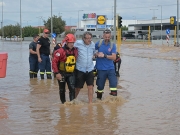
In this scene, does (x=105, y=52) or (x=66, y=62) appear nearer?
(x=66, y=62)

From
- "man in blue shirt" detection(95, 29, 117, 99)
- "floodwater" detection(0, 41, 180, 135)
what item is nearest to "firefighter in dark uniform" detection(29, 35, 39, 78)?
"floodwater" detection(0, 41, 180, 135)

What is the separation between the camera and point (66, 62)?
833 cm

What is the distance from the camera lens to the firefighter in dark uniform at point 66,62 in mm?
8242

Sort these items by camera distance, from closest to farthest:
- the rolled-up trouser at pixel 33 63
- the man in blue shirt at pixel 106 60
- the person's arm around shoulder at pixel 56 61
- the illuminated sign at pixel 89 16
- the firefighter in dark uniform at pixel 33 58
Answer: the person's arm around shoulder at pixel 56 61
the man in blue shirt at pixel 106 60
the firefighter in dark uniform at pixel 33 58
the rolled-up trouser at pixel 33 63
the illuminated sign at pixel 89 16

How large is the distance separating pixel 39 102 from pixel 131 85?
396cm

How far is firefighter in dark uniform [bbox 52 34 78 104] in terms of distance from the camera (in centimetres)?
824

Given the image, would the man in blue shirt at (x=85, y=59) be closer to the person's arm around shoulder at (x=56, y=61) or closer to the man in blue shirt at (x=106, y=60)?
the man in blue shirt at (x=106, y=60)

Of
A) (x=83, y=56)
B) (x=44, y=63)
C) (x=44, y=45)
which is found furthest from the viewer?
(x=44, y=63)

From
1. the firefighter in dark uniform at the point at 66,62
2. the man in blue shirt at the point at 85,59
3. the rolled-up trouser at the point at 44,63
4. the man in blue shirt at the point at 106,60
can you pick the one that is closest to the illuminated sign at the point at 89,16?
the rolled-up trouser at the point at 44,63

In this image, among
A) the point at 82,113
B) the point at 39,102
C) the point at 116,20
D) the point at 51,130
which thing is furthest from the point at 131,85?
the point at 116,20

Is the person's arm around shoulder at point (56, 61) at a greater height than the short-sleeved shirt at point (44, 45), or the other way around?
the short-sleeved shirt at point (44, 45)

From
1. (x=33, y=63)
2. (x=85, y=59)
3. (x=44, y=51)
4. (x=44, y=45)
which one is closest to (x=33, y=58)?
(x=33, y=63)

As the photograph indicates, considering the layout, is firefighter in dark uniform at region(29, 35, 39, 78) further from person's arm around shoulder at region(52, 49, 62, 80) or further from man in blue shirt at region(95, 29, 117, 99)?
person's arm around shoulder at region(52, 49, 62, 80)

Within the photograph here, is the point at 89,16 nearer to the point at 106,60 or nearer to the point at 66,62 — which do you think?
the point at 106,60
